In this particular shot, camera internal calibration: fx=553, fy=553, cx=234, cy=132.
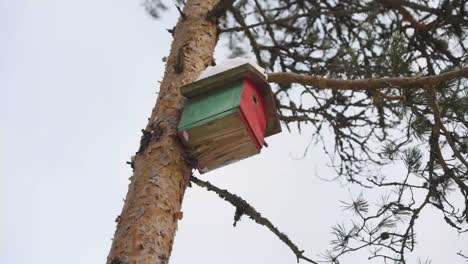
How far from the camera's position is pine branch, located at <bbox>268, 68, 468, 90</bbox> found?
2277mm

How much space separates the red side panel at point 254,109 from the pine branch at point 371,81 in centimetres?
26

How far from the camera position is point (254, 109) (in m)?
2.17

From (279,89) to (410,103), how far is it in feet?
6.23

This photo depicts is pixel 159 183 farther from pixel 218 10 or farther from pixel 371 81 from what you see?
pixel 218 10

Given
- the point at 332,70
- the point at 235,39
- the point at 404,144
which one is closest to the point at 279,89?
the point at 235,39

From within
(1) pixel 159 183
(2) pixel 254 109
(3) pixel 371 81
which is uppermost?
(3) pixel 371 81

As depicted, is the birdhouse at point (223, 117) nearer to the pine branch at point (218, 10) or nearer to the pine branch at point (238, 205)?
the pine branch at point (238, 205)

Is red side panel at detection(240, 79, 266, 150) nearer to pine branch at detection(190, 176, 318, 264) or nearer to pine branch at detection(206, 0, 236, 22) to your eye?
pine branch at detection(190, 176, 318, 264)

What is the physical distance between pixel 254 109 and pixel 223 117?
0.67 feet

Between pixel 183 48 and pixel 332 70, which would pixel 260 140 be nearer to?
pixel 183 48

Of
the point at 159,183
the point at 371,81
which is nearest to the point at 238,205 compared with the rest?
the point at 159,183

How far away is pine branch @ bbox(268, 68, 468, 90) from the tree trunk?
402mm

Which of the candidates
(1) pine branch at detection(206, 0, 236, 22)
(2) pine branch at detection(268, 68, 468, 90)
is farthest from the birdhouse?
(1) pine branch at detection(206, 0, 236, 22)

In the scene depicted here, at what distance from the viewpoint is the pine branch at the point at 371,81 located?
228 centimetres
